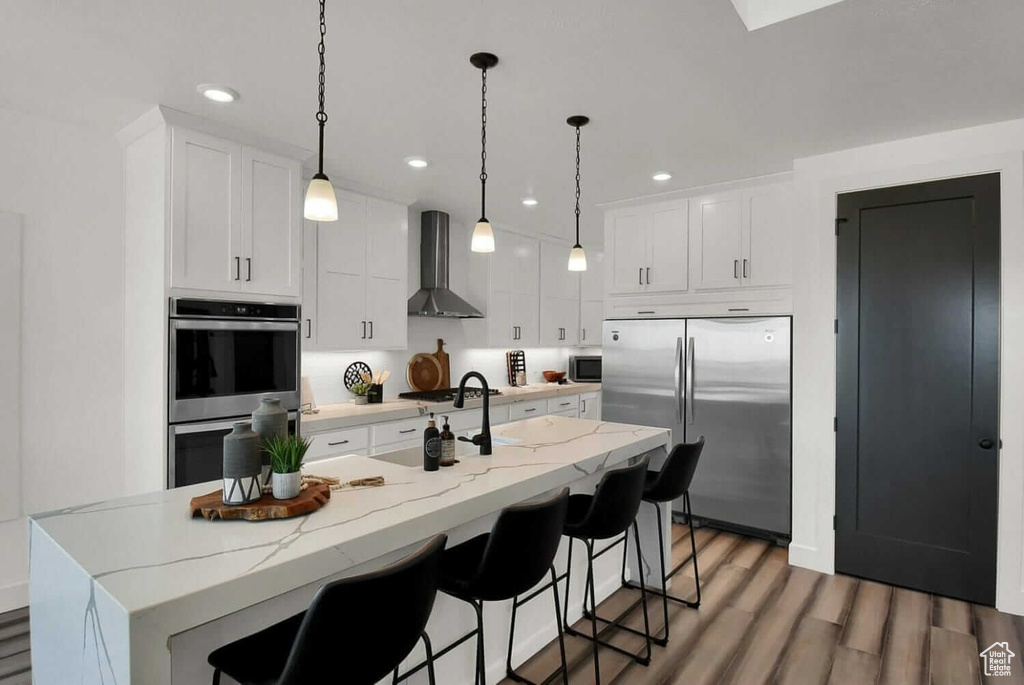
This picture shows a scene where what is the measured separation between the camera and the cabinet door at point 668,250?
4.31 m

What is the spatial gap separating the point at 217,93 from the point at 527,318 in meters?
3.76

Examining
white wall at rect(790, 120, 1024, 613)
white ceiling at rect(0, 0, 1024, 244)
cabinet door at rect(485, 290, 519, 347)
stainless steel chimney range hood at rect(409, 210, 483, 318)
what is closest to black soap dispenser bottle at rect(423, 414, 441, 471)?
white ceiling at rect(0, 0, 1024, 244)

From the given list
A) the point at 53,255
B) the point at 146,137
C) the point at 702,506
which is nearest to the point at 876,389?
the point at 702,506

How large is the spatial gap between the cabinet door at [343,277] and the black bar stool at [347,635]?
2.81m

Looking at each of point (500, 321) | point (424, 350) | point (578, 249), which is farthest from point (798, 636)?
point (500, 321)

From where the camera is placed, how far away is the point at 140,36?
2.09m

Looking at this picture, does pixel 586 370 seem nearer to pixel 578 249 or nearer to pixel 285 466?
pixel 578 249

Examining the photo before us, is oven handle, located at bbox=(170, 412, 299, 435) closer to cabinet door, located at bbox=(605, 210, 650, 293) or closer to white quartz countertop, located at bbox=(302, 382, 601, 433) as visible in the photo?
white quartz countertop, located at bbox=(302, 382, 601, 433)

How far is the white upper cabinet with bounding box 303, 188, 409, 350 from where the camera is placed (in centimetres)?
389

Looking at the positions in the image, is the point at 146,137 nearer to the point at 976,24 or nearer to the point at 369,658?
the point at 369,658

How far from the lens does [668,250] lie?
4.38 m

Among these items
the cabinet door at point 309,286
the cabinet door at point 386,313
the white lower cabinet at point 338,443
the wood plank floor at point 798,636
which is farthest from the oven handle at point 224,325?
the wood plank floor at point 798,636

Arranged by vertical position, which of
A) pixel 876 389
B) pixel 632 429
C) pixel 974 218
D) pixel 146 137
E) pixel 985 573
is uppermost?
pixel 146 137

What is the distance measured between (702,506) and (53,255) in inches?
173
